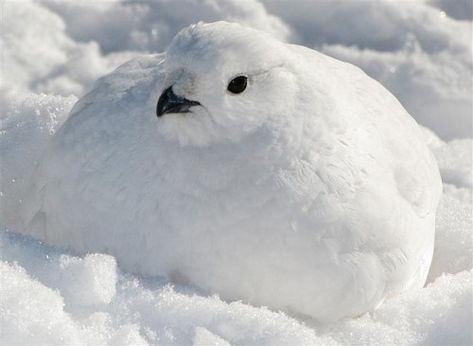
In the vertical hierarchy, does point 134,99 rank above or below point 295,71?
below

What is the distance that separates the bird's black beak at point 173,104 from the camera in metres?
2.88

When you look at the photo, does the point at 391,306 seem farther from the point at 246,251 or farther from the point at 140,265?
the point at 140,265

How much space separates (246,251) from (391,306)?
558mm

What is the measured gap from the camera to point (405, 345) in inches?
118

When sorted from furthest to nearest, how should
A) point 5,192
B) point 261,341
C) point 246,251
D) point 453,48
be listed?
point 453,48 → point 5,192 → point 246,251 → point 261,341

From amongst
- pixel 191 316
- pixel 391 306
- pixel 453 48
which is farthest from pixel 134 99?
pixel 453 48

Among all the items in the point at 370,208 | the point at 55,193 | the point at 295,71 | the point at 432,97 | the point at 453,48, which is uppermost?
the point at 453,48

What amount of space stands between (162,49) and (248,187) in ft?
9.59

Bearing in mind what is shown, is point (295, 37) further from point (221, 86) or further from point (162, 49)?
point (221, 86)

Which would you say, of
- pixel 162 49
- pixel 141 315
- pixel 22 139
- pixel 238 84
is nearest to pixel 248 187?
pixel 238 84

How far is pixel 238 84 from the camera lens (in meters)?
2.95

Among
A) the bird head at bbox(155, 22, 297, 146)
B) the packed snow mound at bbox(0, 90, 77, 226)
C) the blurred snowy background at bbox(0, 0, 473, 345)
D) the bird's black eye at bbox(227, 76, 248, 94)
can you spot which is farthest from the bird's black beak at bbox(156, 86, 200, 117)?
the packed snow mound at bbox(0, 90, 77, 226)

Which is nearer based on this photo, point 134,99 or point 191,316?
point 191,316

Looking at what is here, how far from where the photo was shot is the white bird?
9.71ft
